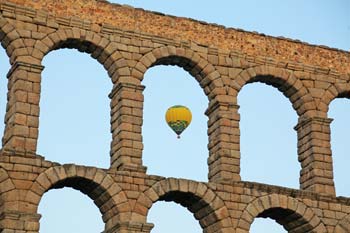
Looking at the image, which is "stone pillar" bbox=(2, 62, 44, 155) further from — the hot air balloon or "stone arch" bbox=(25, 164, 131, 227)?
the hot air balloon

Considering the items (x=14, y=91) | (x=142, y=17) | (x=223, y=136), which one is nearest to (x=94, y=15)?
(x=142, y=17)

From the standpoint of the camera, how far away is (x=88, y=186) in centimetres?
2606

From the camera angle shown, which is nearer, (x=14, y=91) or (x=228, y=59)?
(x=14, y=91)

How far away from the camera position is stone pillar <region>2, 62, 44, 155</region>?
25.5 meters

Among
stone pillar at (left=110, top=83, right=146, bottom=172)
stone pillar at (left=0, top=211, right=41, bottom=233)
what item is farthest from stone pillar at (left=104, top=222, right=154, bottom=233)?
stone pillar at (left=0, top=211, right=41, bottom=233)

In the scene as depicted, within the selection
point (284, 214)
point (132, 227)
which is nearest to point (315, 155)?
point (284, 214)

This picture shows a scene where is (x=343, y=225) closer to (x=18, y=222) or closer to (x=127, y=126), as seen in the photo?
(x=127, y=126)

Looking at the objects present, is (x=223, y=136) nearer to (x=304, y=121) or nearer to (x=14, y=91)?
(x=304, y=121)

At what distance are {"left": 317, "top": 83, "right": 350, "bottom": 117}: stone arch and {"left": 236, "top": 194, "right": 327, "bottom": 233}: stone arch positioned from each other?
12.2 ft

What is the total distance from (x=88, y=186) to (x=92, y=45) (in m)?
4.51

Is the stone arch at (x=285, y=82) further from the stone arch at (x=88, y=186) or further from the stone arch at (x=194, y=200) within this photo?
the stone arch at (x=88, y=186)

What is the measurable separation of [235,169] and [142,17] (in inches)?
222

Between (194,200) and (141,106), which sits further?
(141,106)

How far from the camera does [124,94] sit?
1080 inches
